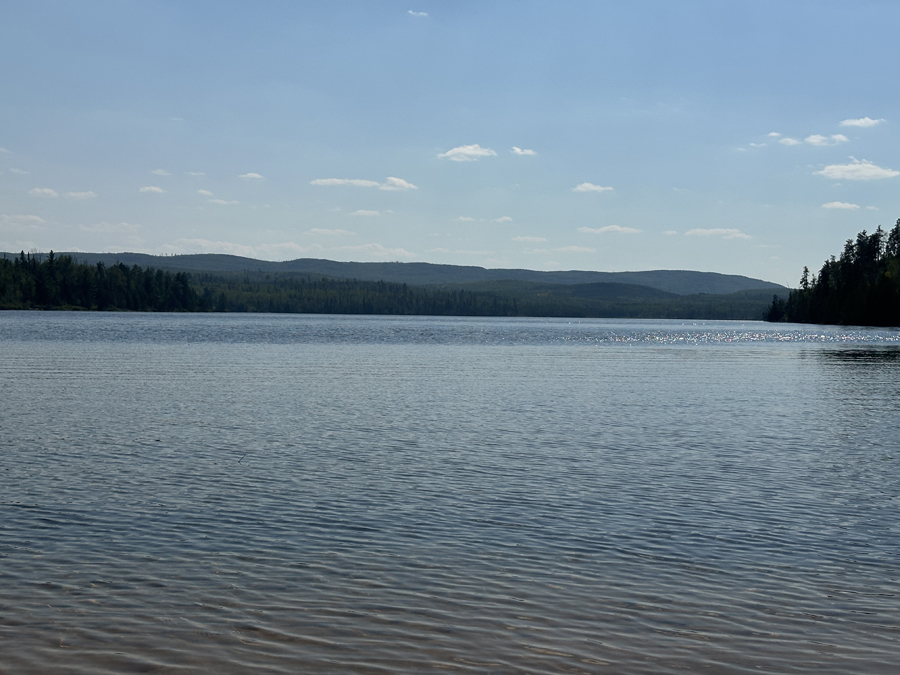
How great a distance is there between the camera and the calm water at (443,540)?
9164 millimetres

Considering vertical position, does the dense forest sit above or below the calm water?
above

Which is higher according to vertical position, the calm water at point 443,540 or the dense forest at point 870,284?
the dense forest at point 870,284

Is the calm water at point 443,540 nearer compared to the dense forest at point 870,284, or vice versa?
the calm water at point 443,540

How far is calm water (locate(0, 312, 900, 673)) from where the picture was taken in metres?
9.16

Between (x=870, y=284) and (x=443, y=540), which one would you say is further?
(x=870, y=284)

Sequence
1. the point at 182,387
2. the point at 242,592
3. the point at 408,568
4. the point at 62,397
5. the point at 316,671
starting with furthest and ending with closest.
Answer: the point at 182,387, the point at 62,397, the point at 408,568, the point at 242,592, the point at 316,671

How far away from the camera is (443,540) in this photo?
13.5m

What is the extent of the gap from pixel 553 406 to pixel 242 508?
20335 mm

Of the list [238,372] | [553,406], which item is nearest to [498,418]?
[553,406]

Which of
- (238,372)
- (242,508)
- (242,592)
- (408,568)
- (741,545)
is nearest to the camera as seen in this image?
(242,592)

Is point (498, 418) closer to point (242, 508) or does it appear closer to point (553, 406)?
point (553, 406)

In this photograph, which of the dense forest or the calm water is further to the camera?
the dense forest

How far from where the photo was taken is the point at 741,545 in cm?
1350

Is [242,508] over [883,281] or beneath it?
beneath
